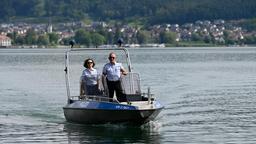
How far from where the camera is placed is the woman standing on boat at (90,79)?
34.4 metres

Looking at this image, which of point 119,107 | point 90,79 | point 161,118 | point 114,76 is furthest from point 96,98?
point 161,118

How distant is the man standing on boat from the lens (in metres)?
33.5

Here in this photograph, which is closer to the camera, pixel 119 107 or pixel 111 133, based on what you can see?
pixel 119 107

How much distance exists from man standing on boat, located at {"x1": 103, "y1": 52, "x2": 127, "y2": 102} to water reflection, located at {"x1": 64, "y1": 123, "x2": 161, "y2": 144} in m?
1.11

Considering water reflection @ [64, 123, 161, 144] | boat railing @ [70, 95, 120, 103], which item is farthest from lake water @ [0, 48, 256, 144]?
boat railing @ [70, 95, 120, 103]

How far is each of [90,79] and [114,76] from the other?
1321 mm

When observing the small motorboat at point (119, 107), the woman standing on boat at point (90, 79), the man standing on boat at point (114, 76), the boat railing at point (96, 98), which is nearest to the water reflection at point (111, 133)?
the small motorboat at point (119, 107)

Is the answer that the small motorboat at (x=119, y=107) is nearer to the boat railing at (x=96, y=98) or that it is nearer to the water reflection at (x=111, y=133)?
the boat railing at (x=96, y=98)

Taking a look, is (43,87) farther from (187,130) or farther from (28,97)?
(187,130)

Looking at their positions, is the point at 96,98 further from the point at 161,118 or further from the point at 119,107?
the point at 161,118

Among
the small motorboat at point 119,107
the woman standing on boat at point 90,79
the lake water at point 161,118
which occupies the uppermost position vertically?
the woman standing on boat at point 90,79

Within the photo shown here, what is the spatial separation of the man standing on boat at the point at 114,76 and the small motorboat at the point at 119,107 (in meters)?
0.20

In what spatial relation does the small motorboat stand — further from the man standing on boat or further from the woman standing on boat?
the woman standing on boat

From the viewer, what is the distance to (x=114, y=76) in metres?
33.5
